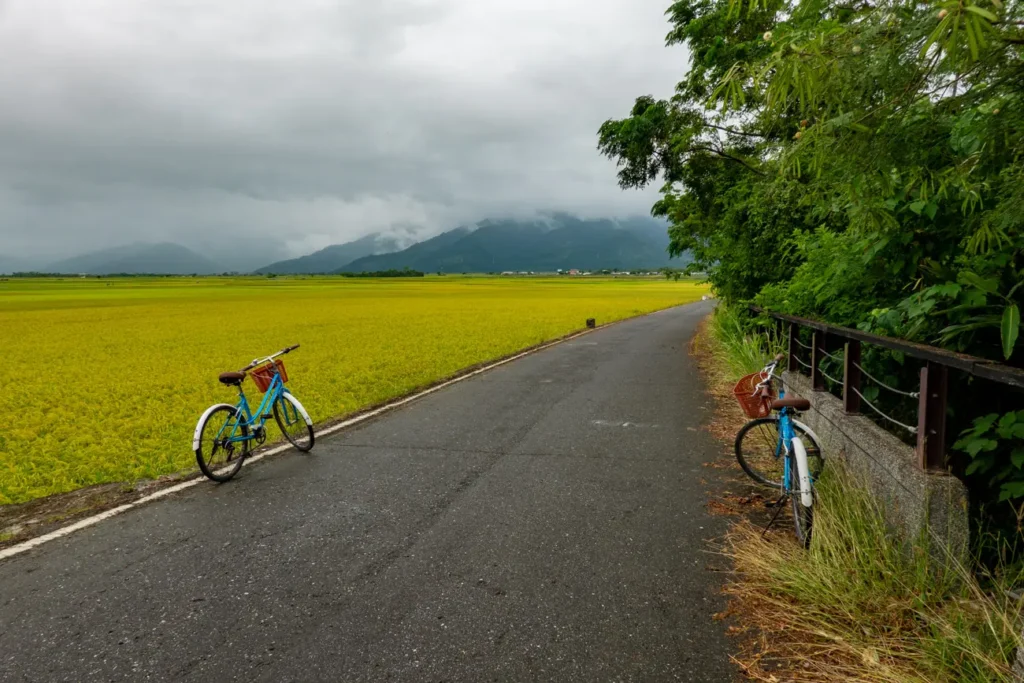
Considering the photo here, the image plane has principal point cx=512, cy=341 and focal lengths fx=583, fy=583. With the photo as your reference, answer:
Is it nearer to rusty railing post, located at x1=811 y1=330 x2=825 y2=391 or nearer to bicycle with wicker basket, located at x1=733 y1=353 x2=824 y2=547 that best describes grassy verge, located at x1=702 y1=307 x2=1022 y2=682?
bicycle with wicker basket, located at x1=733 y1=353 x2=824 y2=547

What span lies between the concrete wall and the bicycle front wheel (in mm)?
5468

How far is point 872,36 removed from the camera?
2.51 meters

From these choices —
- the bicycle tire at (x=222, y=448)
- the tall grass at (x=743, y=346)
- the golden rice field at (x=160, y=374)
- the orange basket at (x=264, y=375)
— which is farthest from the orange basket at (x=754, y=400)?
the golden rice field at (x=160, y=374)

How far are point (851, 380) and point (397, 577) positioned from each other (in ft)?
13.2

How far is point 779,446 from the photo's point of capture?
532 cm

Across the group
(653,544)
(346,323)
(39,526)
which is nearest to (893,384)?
(653,544)

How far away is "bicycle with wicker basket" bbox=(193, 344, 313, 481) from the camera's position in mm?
6000

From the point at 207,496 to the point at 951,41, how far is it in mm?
6106

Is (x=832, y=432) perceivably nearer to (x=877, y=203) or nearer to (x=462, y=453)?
(x=877, y=203)

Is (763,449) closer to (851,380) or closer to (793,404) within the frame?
(851,380)

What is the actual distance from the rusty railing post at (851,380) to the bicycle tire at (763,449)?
16.0 inches

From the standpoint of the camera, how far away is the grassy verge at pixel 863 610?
257 centimetres

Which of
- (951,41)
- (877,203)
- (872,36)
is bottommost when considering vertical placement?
(877,203)

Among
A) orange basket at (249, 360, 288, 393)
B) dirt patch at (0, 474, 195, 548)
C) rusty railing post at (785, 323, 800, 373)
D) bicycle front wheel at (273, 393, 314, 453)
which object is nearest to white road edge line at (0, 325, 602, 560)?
dirt patch at (0, 474, 195, 548)
